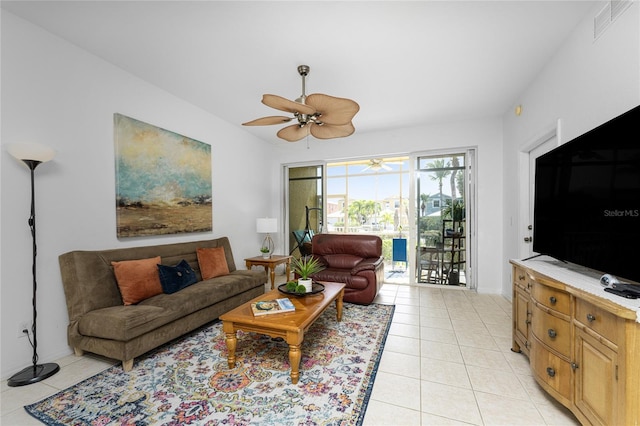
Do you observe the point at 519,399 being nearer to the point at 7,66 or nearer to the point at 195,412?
the point at 195,412

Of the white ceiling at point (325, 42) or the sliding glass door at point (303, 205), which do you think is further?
the sliding glass door at point (303, 205)

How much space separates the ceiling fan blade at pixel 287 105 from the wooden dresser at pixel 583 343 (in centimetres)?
214

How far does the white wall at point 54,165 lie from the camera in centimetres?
212

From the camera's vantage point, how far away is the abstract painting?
2.93m

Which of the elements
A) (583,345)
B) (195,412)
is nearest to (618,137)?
(583,345)

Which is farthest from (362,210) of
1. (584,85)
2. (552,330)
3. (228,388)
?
(228,388)

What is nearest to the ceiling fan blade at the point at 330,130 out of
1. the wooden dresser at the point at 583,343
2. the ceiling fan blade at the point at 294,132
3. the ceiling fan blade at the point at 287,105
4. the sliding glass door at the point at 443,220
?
the ceiling fan blade at the point at 294,132

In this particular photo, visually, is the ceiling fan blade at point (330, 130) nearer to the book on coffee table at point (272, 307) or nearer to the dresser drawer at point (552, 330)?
the book on coffee table at point (272, 307)

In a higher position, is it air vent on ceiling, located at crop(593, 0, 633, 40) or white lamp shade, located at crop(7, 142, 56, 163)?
air vent on ceiling, located at crop(593, 0, 633, 40)

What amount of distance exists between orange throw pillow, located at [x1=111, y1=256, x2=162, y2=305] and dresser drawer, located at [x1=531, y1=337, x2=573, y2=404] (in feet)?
11.0

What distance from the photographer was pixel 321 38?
2.40 m

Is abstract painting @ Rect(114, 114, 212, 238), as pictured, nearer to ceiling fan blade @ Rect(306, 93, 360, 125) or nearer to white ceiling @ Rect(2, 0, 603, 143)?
white ceiling @ Rect(2, 0, 603, 143)

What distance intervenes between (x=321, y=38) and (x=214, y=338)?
10.2 ft

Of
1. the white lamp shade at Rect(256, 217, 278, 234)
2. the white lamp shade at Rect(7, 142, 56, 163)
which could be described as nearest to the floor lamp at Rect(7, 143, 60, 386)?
the white lamp shade at Rect(7, 142, 56, 163)
